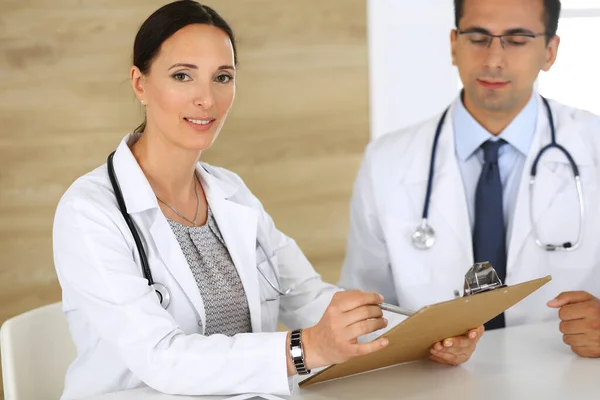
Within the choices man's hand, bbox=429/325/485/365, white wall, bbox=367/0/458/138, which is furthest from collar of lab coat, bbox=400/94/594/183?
white wall, bbox=367/0/458/138

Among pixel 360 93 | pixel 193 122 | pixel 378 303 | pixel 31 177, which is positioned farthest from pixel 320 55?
pixel 378 303

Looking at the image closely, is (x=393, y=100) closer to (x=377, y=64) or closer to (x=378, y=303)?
(x=377, y=64)

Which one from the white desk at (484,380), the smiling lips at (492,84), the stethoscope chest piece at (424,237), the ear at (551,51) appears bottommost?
the white desk at (484,380)

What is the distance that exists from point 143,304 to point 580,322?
2.89 feet

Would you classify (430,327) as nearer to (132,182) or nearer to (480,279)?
(480,279)

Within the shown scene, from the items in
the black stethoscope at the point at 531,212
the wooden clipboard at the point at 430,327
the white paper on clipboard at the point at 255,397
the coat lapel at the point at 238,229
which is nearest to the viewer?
the wooden clipboard at the point at 430,327

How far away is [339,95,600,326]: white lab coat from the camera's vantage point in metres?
2.24

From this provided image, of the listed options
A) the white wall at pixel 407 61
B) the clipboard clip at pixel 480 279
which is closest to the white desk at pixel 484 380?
the clipboard clip at pixel 480 279

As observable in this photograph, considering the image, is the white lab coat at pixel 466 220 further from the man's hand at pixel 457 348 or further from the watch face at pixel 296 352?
the watch face at pixel 296 352

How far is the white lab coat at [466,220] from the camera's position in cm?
224

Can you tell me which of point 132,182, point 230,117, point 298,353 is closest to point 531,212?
point 298,353

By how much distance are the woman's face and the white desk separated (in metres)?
0.54

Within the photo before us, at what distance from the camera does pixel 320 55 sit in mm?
3209

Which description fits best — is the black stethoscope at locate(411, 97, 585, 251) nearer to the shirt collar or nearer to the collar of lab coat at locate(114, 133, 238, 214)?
the shirt collar
